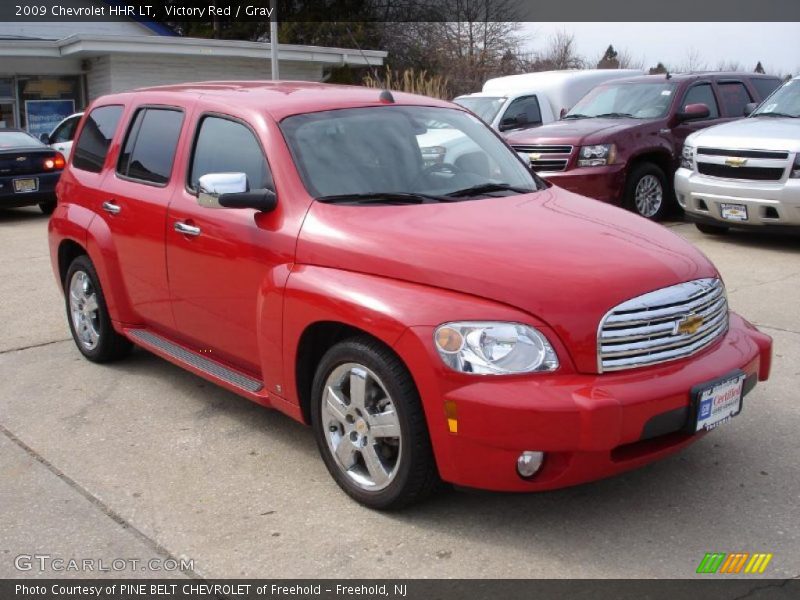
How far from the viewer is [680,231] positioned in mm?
11164

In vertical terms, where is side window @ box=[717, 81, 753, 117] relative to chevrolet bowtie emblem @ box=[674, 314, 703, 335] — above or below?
above

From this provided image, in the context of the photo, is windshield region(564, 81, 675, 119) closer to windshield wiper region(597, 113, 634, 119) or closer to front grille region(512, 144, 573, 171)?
windshield wiper region(597, 113, 634, 119)

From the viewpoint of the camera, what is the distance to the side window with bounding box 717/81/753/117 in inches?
488

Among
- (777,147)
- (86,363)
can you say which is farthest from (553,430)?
(777,147)

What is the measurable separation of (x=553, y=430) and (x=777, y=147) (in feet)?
22.1

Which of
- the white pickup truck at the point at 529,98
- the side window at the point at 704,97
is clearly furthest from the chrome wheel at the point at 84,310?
the white pickup truck at the point at 529,98

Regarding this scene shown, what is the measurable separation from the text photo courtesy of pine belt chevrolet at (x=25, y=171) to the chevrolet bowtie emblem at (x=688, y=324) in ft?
40.1

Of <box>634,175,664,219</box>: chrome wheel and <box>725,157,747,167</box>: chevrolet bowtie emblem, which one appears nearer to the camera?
<box>725,157,747,167</box>: chevrolet bowtie emblem

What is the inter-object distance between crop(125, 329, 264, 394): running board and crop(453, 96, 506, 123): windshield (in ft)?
30.8

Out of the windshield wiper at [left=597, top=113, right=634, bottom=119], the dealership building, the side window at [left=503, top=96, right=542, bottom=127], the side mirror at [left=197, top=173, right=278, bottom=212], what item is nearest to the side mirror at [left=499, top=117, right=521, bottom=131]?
the side window at [left=503, top=96, right=542, bottom=127]

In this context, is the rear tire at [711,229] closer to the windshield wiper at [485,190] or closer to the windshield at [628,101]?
the windshield at [628,101]

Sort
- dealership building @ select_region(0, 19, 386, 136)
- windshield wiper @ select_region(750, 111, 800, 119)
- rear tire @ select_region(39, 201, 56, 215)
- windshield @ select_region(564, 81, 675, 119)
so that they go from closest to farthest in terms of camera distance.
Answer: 1. windshield wiper @ select_region(750, 111, 800, 119)
2. windshield @ select_region(564, 81, 675, 119)
3. rear tire @ select_region(39, 201, 56, 215)
4. dealership building @ select_region(0, 19, 386, 136)

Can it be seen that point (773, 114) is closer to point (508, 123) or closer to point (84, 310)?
point (508, 123)

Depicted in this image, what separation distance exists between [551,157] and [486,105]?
3545 millimetres
